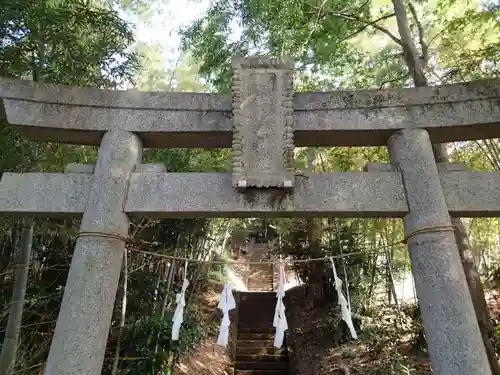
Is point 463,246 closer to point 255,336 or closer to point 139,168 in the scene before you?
point 139,168

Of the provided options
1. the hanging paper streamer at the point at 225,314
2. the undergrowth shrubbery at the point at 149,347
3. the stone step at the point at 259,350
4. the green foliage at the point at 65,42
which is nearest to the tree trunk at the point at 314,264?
the stone step at the point at 259,350

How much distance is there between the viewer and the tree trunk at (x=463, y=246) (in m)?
5.60

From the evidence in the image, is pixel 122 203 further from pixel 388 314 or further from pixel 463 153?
pixel 463 153

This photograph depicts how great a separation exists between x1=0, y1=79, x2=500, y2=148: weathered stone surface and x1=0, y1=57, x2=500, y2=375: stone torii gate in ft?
0.03

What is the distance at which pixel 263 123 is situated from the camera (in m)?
3.71

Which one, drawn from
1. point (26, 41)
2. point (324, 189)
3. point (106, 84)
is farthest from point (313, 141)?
point (26, 41)

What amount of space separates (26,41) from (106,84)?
3.71ft

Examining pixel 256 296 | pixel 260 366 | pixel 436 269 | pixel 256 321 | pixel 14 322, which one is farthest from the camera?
pixel 256 296

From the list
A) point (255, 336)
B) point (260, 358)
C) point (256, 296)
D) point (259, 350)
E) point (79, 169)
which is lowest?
point (260, 358)

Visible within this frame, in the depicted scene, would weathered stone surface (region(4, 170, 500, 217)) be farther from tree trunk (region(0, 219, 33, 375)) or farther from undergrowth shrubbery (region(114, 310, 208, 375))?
undergrowth shrubbery (region(114, 310, 208, 375))

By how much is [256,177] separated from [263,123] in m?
Answer: 0.57

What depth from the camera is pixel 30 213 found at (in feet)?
11.3

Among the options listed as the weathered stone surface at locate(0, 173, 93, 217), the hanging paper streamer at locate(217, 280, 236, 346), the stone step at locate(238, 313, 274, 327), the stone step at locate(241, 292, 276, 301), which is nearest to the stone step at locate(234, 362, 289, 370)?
the stone step at locate(238, 313, 274, 327)

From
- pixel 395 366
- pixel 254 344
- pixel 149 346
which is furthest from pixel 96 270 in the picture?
pixel 254 344
